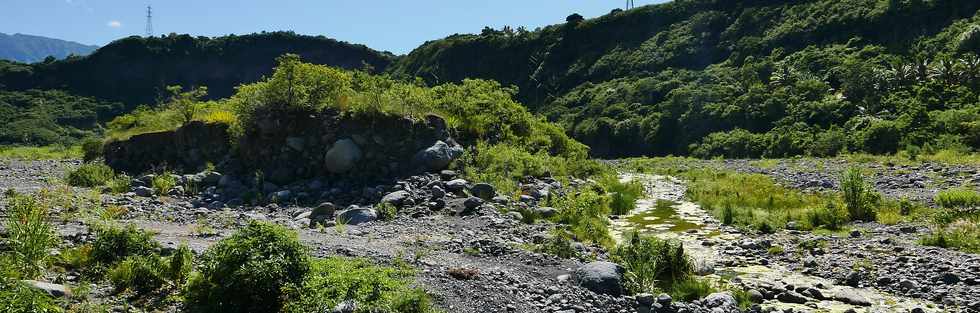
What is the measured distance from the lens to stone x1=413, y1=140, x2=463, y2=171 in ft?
69.2

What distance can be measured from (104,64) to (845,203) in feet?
456

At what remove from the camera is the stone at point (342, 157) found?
68.4 ft

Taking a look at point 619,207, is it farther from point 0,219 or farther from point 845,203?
point 0,219

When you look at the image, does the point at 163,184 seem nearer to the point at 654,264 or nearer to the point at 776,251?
the point at 654,264

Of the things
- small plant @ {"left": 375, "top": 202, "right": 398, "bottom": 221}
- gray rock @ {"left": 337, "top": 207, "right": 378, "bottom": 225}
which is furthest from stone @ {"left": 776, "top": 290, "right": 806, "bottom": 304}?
gray rock @ {"left": 337, "top": 207, "right": 378, "bottom": 225}

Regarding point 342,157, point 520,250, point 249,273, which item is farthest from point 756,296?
point 342,157

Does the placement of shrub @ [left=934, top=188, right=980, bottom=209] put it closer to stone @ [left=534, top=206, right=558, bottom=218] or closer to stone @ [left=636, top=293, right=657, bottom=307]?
stone @ [left=534, top=206, right=558, bottom=218]

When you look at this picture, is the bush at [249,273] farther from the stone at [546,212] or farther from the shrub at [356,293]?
the stone at [546,212]

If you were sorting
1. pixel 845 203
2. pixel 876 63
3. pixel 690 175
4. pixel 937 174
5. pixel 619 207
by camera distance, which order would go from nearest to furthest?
pixel 845 203 → pixel 619 207 → pixel 937 174 → pixel 690 175 → pixel 876 63

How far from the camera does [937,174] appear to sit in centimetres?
2817

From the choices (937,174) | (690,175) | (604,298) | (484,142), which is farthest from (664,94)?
(604,298)

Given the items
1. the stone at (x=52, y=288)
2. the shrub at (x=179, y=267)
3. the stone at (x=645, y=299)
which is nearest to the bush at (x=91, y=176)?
the shrub at (x=179, y=267)

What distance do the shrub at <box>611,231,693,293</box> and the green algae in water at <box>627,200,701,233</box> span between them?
623cm

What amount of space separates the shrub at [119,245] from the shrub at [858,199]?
60.0ft
